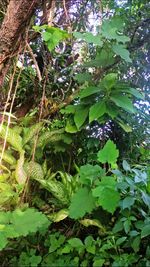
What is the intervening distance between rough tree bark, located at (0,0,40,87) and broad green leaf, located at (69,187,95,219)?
0.79 m

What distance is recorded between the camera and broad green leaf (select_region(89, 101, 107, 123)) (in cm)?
190

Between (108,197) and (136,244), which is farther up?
(108,197)

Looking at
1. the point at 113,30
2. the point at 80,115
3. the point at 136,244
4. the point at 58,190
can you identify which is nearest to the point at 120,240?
the point at 136,244

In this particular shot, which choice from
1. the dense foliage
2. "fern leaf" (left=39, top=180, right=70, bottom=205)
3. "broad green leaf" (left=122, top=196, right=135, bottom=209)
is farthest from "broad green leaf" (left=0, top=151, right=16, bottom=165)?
"broad green leaf" (left=122, top=196, right=135, bottom=209)

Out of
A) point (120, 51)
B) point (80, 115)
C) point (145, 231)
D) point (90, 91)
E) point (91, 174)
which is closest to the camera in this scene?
point (145, 231)

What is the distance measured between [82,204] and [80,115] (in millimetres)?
736

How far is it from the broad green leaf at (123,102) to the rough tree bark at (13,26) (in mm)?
682

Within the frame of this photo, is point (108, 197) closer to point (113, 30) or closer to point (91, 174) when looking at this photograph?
point (91, 174)

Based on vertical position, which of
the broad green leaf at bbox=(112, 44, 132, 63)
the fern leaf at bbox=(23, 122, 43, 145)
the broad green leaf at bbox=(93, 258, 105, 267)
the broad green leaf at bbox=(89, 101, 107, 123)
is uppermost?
the broad green leaf at bbox=(112, 44, 132, 63)

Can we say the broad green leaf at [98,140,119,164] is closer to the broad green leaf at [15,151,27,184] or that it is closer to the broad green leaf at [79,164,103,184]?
the broad green leaf at [79,164,103,184]

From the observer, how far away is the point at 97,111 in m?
1.91

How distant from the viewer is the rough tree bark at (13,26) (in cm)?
152

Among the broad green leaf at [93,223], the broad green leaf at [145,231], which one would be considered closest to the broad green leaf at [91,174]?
the broad green leaf at [93,223]

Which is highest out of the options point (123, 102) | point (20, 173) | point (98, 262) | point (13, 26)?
point (13, 26)
